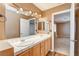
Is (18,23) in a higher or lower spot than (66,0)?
lower

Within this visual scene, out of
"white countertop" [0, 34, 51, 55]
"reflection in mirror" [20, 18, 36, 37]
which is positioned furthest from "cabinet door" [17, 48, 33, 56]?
"reflection in mirror" [20, 18, 36, 37]

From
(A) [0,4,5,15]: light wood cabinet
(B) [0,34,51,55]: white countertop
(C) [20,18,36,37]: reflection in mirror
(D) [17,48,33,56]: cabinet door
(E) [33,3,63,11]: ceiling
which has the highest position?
(E) [33,3,63,11]: ceiling

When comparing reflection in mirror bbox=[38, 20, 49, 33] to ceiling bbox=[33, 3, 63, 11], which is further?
reflection in mirror bbox=[38, 20, 49, 33]

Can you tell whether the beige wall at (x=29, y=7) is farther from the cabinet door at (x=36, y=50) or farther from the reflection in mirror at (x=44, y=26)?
the cabinet door at (x=36, y=50)

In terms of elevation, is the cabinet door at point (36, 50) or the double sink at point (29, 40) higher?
the double sink at point (29, 40)

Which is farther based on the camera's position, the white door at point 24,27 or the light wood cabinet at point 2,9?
the white door at point 24,27

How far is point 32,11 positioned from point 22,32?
14.3 inches

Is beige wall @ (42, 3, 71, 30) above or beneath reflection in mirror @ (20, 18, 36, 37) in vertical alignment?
above

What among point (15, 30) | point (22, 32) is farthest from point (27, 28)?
point (15, 30)

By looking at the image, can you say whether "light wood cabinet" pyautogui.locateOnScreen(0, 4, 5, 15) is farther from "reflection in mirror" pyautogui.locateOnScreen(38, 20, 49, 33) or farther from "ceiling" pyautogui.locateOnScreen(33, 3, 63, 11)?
"reflection in mirror" pyautogui.locateOnScreen(38, 20, 49, 33)

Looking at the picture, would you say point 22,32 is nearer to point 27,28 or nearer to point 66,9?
point 27,28

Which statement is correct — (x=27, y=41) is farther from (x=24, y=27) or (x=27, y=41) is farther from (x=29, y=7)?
(x=29, y=7)

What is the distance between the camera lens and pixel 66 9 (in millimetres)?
1527

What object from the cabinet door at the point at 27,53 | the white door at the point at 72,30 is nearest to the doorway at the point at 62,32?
the white door at the point at 72,30
